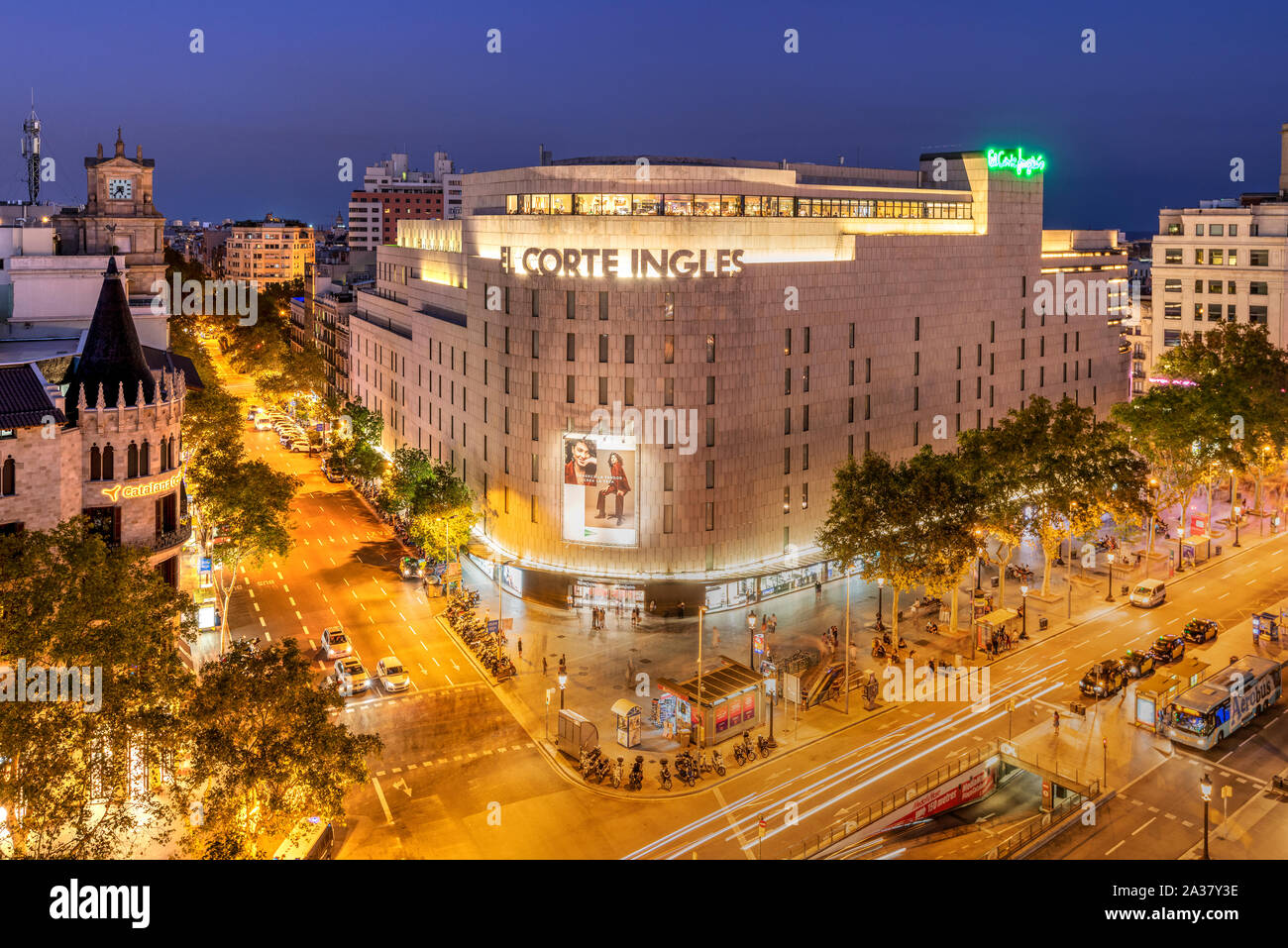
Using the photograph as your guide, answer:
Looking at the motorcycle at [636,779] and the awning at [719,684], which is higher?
the awning at [719,684]

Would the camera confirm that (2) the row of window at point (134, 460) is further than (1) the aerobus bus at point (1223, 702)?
Yes

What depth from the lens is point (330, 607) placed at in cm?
7638

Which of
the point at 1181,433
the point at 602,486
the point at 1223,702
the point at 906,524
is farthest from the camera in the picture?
the point at 1181,433

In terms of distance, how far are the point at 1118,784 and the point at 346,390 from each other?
118923 millimetres

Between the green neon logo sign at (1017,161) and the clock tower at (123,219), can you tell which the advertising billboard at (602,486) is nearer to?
the green neon logo sign at (1017,161)

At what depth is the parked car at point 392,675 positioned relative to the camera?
202ft

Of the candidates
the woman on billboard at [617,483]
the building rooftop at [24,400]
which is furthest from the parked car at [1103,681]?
the building rooftop at [24,400]

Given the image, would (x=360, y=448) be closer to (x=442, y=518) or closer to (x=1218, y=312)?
(x=442, y=518)

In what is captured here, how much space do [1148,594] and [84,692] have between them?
7174 centimetres

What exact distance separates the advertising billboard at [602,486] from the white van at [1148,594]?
38.8 meters

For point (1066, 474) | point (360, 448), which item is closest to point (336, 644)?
point (360, 448)

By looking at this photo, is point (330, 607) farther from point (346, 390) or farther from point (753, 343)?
point (346, 390)

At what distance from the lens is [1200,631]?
227 feet
